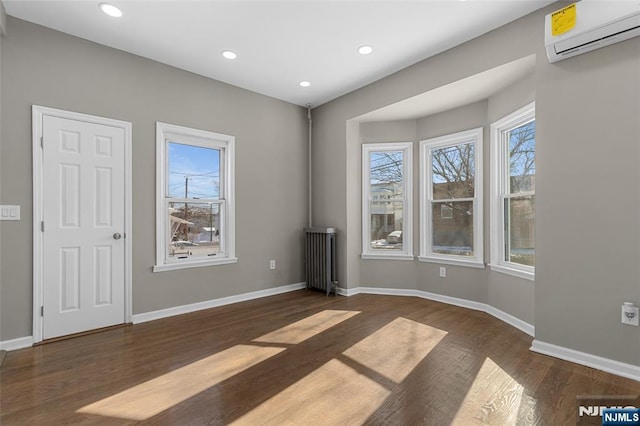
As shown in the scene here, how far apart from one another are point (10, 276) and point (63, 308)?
19.7 inches

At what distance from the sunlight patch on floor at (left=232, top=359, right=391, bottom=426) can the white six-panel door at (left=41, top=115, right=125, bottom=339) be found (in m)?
2.28

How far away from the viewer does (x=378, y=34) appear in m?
3.02

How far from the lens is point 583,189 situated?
2359 millimetres

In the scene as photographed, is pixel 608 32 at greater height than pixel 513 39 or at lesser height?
lesser

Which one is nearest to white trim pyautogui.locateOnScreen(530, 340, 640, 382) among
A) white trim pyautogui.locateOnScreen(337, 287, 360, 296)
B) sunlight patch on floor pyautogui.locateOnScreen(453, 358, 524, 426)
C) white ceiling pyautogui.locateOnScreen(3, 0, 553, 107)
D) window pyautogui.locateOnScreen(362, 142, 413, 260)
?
sunlight patch on floor pyautogui.locateOnScreen(453, 358, 524, 426)

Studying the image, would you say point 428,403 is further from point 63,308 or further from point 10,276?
point 10,276

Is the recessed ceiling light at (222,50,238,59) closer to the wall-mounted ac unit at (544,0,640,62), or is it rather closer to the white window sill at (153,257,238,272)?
the white window sill at (153,257,238,272)

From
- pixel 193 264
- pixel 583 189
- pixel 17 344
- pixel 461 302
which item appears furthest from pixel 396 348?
pixel 17 344

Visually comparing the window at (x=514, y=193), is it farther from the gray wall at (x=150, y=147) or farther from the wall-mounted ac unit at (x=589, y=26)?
the gray wall at (x=150, y=147)

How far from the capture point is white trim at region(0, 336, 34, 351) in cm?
263

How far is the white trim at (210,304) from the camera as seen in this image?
3412mm

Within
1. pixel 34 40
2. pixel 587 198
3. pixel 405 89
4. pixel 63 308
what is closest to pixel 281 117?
pixel 405 89

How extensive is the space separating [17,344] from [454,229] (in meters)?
4.72

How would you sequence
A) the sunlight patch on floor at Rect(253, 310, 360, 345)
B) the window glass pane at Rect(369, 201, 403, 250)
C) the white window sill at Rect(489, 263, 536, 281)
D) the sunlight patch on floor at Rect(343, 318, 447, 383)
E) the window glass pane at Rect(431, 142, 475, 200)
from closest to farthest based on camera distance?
the sunlight patch on floor at Rect(343, 318, 447, 383) → the sunlight patch on floor at Rect(253, 310, 360, 345) → the white window sill at Rect(489, 263, 536, 281) → the window glass pane at Rect(431, 142, 475, 200) → the window glass pane at Rect(369, 201, 403, 250)
